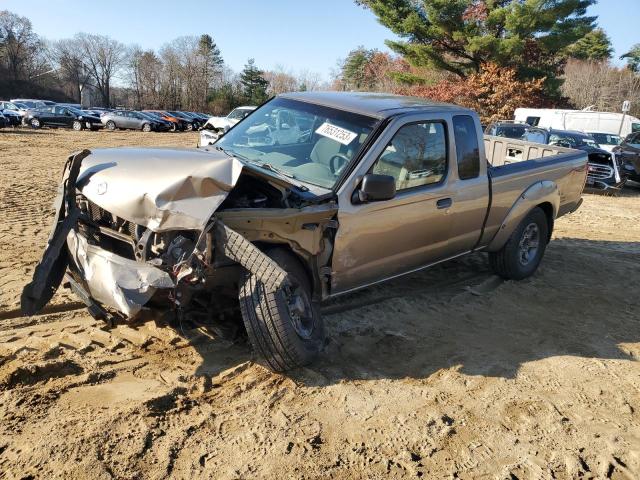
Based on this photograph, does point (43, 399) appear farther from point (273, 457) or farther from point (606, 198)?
point (606, 198)

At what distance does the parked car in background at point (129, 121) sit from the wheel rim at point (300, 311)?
3293 centimetres

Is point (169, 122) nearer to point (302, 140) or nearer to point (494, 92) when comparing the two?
point (494, 92)

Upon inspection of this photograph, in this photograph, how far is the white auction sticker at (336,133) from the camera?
4.25m

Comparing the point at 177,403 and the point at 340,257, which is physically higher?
the point at 340,257

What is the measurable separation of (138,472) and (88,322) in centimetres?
192

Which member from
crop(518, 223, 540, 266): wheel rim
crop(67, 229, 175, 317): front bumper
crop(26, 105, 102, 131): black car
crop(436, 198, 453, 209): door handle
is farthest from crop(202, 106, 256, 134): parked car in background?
crop(67, 229, 175, 317): front bumper

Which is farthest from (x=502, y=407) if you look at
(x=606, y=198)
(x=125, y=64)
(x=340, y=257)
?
(x=125, y=64)

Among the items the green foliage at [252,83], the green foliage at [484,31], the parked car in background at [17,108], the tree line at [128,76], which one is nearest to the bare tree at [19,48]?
the tree line at [128,76]

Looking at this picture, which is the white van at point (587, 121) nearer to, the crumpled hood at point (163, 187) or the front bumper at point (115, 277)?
the crumpled hood at point (163, 187)

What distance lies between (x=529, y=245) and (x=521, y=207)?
784mm

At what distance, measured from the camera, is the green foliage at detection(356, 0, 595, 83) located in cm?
2808

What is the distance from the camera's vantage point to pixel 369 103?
4656 mm

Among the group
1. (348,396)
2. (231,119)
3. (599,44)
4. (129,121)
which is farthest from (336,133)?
(599,44)

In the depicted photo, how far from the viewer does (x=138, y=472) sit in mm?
2727
